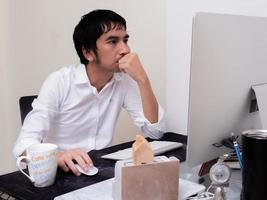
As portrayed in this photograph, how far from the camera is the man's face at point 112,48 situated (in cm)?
152

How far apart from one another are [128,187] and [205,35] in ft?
1.22

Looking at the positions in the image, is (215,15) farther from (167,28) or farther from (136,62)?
(167,28)

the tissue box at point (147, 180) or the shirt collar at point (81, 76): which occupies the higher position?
the shirt collar at point (81, 76)

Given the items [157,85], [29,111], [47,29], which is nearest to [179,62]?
[157,85]

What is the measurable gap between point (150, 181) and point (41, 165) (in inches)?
13.8

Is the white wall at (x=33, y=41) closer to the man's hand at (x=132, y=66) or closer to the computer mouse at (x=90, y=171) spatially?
the man's hand at (x=132, y=66)

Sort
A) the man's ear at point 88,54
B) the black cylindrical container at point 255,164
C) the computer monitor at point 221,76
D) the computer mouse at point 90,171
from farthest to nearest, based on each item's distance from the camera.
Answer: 1. the man's ear at point 88,54
2. the computer mouse at point 90,171
3. the computer monitor at point 221,76
4. the black cylindrical container at point 255,164

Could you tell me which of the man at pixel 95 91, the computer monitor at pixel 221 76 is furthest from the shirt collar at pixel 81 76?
the computer monitor at pixel 221 76

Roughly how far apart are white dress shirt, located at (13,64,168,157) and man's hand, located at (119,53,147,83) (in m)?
0.17

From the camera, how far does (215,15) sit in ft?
2.52

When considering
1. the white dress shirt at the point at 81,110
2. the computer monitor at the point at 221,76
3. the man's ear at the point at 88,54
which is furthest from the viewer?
the man's ear at the point at 88,54

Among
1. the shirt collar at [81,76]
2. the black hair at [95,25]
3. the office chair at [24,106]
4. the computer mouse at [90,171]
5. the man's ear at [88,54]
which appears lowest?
the computer mouse at [90,171]

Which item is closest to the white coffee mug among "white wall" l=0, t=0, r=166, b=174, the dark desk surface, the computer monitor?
the dark desk surface

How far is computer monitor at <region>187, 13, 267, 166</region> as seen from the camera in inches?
29.8
